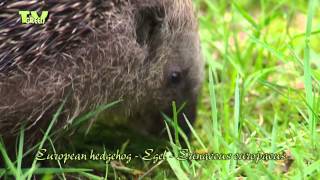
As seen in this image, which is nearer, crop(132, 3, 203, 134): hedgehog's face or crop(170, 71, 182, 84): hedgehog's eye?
crop(132, 3, 203, 134): hedgehog's face

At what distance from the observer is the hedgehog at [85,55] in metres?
2.95

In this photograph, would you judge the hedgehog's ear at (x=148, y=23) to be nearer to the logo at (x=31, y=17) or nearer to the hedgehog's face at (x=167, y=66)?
the hedgehog's face at (x=167, y=66)

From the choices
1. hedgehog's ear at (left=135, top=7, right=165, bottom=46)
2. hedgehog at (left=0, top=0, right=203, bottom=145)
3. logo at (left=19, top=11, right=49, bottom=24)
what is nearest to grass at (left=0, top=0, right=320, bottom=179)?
hedgehog at (left=0, top=0, right=203, bottom=145)

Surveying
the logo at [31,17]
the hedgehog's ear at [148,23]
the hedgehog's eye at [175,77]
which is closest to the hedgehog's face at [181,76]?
the hedgehog's eye at [175,77]

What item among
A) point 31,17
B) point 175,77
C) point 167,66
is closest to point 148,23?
point 167,66

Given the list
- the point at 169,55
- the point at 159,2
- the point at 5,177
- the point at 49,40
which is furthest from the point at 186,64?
the point at 5,177

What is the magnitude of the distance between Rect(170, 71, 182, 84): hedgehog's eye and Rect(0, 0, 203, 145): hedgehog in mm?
39

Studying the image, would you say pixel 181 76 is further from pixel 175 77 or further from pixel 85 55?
pixel 85 55

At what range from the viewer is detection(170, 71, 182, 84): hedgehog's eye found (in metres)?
3.68

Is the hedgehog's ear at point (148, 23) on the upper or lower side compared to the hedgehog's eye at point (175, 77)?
upper

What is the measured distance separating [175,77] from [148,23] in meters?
0.44

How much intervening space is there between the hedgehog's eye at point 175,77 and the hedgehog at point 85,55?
1.5 inches

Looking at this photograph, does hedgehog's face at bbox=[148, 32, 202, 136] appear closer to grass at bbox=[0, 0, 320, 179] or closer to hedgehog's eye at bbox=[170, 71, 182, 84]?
hedgehog's eye at bbox=[170, 71, 182, 84]

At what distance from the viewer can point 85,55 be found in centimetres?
309
